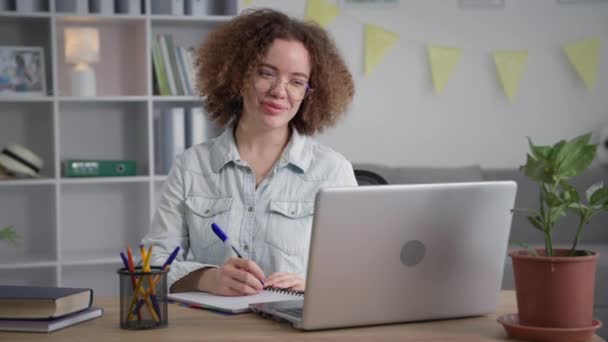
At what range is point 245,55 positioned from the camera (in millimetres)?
2225

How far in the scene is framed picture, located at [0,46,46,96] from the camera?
12.1ft

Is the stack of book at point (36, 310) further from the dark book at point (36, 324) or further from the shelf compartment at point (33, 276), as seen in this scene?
the shelf compartment at point (33, 276)

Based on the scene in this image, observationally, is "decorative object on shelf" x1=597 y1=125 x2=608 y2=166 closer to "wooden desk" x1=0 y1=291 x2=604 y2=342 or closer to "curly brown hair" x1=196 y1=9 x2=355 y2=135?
"curly brown hair" x1=196 y1=9 x2=355 y2=135

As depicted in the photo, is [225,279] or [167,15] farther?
[167,15]

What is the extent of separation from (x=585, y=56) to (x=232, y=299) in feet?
10.3

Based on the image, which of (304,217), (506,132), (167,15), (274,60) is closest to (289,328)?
(304,217)

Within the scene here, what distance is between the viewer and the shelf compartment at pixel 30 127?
12.7ft

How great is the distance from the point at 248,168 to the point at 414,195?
30.5 inches

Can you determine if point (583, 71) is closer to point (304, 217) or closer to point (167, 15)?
point (167, 15)

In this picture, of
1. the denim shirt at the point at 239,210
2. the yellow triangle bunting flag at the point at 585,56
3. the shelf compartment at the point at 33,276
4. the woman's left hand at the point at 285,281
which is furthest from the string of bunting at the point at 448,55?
the woman's left hand at the point at 285,281

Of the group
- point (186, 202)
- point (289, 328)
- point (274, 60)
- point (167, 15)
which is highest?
point (167, 15)

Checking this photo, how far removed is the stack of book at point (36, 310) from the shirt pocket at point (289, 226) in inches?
27.0

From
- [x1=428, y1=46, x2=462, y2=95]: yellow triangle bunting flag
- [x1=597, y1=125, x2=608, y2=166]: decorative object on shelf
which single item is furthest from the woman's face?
[x1=597, y1=125, x2=608, y2=166]: decorative object on shelf

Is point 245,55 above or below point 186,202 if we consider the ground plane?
above
